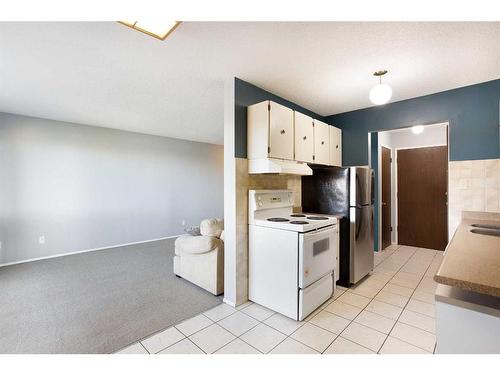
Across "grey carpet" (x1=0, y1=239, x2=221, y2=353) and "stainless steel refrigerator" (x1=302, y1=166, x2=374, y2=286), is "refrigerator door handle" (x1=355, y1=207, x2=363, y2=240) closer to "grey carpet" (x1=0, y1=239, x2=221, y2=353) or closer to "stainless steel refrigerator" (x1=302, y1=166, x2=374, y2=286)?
"stainless steel refrigerator" (x1=302, y1=166, x2=374, y2=286)

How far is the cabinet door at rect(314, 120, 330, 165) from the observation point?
313 centimetres

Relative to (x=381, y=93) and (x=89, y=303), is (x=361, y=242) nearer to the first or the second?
(x=381, y=93)

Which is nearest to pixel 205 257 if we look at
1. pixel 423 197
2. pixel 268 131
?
pixel 268 131

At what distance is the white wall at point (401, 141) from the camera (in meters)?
4.32

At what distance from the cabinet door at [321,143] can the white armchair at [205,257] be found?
1.59 m

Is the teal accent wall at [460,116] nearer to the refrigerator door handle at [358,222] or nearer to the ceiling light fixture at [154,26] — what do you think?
the refrigerator door handle at [358,222]

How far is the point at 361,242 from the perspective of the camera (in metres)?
2.96

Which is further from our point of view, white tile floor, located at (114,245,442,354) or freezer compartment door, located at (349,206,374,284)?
freezer compartment door, located at (349,206,374,284)

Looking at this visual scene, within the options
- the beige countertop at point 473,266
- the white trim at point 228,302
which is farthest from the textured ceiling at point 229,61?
the white trim at point 228,302

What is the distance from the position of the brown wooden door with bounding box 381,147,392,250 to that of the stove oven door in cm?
243

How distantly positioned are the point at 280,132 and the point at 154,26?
145 cm

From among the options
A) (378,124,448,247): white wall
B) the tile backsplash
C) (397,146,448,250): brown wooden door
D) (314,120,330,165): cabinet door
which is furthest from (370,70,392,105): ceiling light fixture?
(397,146,448,250): brown wooden door

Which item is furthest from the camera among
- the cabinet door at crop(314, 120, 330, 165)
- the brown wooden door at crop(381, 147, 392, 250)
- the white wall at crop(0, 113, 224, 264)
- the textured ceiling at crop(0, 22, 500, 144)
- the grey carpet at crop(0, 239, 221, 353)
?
the brown wooden door at crop(381, 147, 392, 250)

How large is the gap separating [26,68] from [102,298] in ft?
8.15
